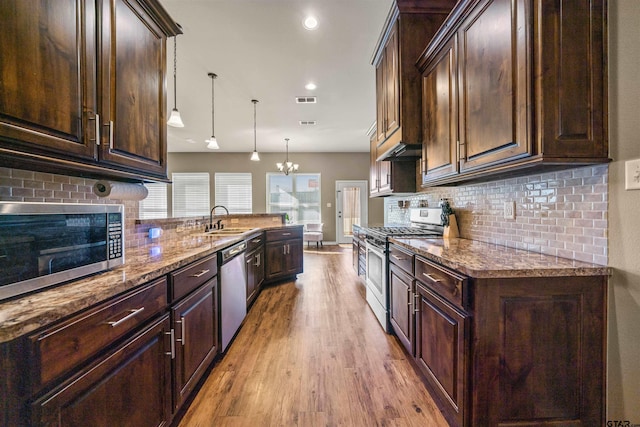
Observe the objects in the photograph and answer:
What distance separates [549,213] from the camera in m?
1.48

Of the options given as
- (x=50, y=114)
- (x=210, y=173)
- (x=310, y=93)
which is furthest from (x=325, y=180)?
(x=50, y=114)

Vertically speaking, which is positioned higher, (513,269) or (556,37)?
(556,37)

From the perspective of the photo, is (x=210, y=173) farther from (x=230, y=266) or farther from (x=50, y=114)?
(x=50, y=114)

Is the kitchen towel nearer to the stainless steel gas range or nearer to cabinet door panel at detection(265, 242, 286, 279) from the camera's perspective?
the stainless steel gas range

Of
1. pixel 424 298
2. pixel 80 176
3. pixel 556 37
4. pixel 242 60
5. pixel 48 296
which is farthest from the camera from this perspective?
pixel 242 60

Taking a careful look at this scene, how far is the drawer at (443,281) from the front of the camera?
122cm

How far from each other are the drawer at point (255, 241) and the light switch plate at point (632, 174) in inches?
108

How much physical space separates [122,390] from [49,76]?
121 cm

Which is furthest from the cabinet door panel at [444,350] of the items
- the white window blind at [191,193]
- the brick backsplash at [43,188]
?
the white window blind at [191,193]

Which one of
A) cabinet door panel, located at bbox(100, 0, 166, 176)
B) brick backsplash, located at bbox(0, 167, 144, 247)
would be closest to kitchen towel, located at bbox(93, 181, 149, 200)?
brick backsplash, located at bbox(0, 167, 144, 247)

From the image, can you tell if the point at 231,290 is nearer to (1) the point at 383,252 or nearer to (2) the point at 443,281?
(1) the point at 383,252

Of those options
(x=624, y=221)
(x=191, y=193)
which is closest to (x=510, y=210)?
(x=624, y=221)

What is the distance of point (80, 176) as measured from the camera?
4.52ft

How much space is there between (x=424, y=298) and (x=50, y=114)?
6.50 feet
